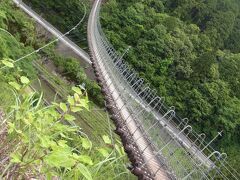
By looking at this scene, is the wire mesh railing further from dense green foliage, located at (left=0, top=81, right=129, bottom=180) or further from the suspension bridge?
dense green foliage, located at (left=0, top=81, right=129, bottom=180)

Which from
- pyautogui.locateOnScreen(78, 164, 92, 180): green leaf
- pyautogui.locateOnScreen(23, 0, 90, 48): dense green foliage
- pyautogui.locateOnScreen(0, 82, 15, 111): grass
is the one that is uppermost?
pyautogui.locateOnScreen(78, 164, 92, 180): green leaf

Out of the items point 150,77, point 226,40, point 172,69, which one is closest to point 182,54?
point 172,69

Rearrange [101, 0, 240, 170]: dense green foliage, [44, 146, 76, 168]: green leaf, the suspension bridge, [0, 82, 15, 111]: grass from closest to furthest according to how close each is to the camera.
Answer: [44, 146, 76, 168]: green leaf → [0, 82, 15, 111]: grass → the suspension bridge → [101, 0, 240, 170]: dense green foliage

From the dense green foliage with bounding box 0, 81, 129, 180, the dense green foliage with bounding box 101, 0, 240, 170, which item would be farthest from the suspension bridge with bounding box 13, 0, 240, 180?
the dense green foliage with bounding box 101, 0, 240, 170

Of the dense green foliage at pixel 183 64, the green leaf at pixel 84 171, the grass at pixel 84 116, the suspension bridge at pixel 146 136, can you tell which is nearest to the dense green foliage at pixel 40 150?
the green leaf at pixel 84 171

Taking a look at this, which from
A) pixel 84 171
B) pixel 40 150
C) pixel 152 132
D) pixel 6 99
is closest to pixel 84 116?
pixel 152 132

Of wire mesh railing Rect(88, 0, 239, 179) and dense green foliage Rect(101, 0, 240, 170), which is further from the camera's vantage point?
dense green foliage Rect(101, 0, 240, 170)

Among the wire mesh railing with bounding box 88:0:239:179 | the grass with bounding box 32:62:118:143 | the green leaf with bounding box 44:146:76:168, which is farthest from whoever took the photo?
the grass with bounding box 32:62:118:143

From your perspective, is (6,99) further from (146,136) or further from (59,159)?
(146,136)
